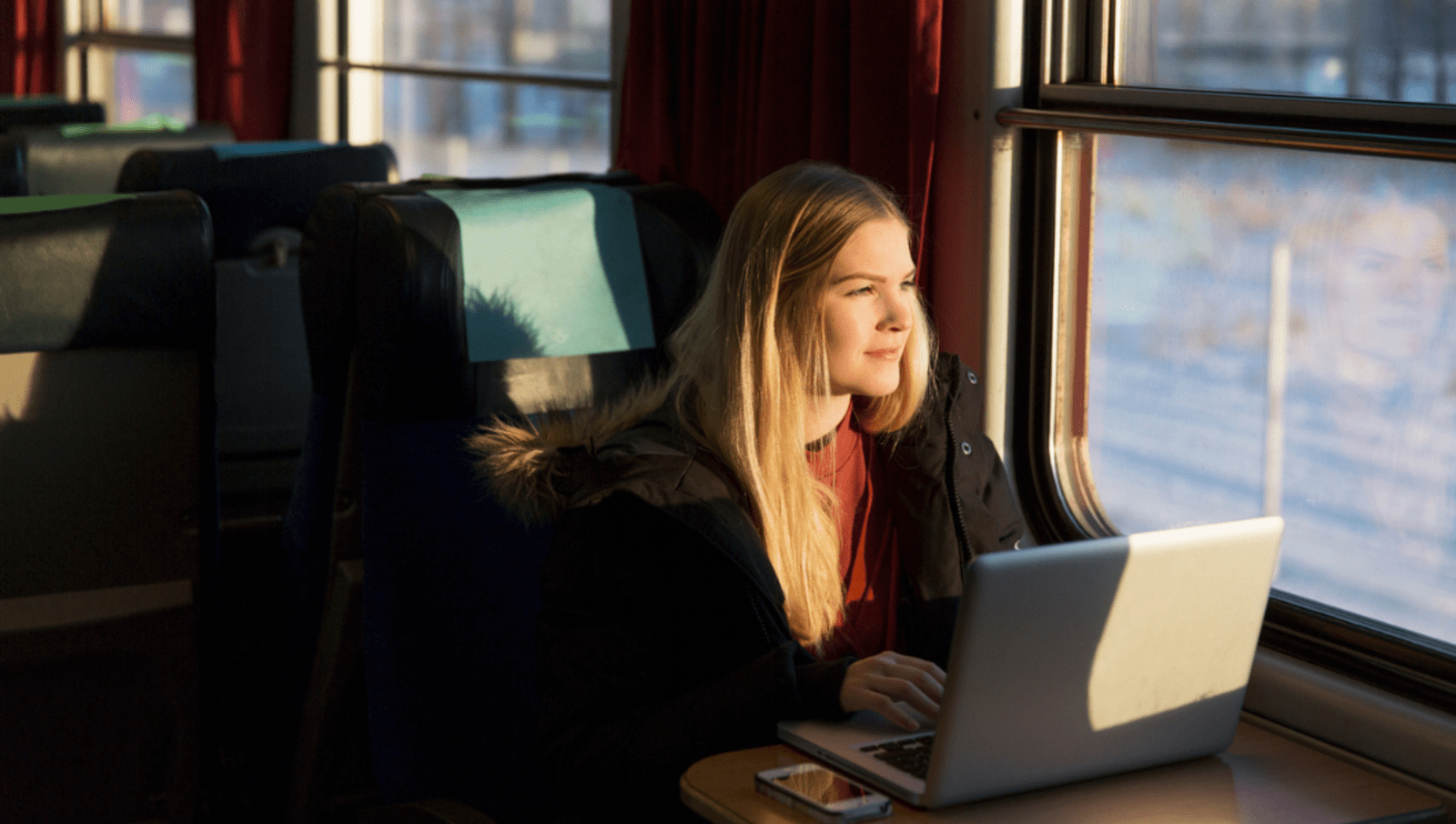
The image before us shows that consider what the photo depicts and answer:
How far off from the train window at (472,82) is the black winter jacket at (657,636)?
233 cm

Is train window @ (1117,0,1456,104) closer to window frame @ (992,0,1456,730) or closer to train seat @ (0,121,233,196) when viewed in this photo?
window frame @ (992,0,1456,730)

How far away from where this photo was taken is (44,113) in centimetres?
517

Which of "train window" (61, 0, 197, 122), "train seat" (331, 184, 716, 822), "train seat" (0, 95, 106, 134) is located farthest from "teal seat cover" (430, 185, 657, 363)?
"train window" (61, 0, 197, 122)

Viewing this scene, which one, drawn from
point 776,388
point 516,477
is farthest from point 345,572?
point 776,388

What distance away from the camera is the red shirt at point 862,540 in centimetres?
170

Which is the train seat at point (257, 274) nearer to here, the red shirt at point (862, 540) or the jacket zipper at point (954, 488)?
the red shirt at point (862, 540)

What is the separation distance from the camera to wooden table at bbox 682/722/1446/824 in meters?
1.20

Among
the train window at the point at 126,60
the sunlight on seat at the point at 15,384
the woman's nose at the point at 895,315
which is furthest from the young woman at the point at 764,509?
the train window at the point at 126,60

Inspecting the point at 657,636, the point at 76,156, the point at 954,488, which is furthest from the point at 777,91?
the point at 76,156

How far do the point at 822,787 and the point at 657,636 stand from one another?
0.95ft

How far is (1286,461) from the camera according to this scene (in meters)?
1.79

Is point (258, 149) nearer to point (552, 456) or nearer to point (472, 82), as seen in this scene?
point (472, 82)

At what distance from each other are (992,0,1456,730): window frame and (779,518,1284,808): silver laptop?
0.42 meters

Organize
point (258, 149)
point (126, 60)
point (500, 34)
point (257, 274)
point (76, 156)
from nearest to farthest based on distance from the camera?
point (257, 274) < point (258, 149) < point (76, 156) < point (500, 34) < point (126, 60)
